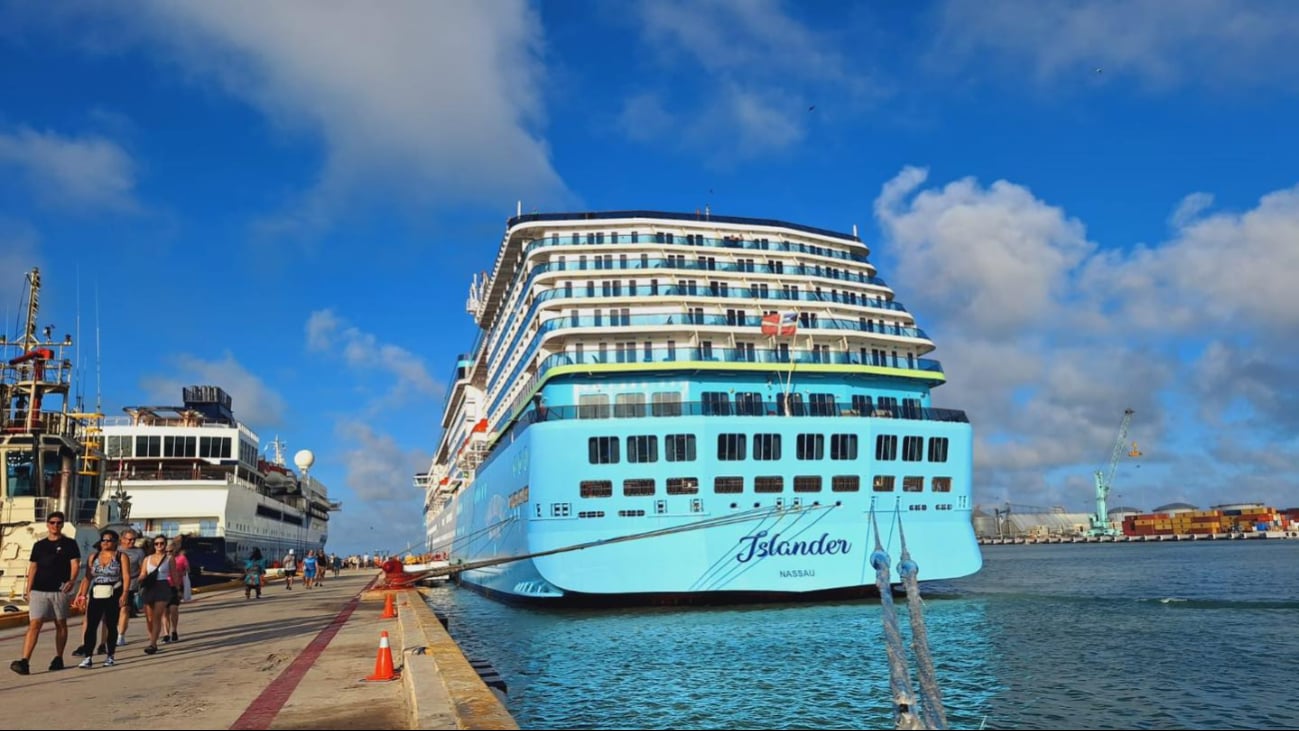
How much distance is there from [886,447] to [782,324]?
5.35m

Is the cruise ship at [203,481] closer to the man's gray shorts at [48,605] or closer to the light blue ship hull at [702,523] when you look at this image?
the light blue ship hull at [702,523]

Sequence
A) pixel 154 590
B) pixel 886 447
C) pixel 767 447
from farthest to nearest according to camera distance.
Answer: pixel 886 447
pixel 767 447
pixel 154 590

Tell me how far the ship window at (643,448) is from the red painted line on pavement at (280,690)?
40.3ft

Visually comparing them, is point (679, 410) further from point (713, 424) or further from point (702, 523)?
point (702, 523)

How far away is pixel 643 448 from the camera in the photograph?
28.2 metres

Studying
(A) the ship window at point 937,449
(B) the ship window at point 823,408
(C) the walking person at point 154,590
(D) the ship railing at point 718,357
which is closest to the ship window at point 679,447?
(D) the ship railing at point 718,357

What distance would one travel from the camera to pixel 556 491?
28.2 meters

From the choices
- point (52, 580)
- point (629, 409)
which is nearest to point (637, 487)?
point (629, 409)

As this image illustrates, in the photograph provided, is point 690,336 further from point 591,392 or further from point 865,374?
point 865,374

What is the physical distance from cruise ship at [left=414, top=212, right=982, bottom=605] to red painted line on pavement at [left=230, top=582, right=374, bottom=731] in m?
9.70

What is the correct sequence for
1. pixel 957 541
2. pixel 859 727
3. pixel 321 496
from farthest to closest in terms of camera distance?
pixel 321 496, pixel 957 541, pixel 859 727

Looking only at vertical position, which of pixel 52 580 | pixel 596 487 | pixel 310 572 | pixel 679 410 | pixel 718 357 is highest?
pixel 718 357

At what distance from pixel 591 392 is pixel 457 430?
38979mm

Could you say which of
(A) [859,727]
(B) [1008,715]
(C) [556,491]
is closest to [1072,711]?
(B) [1008,715]
